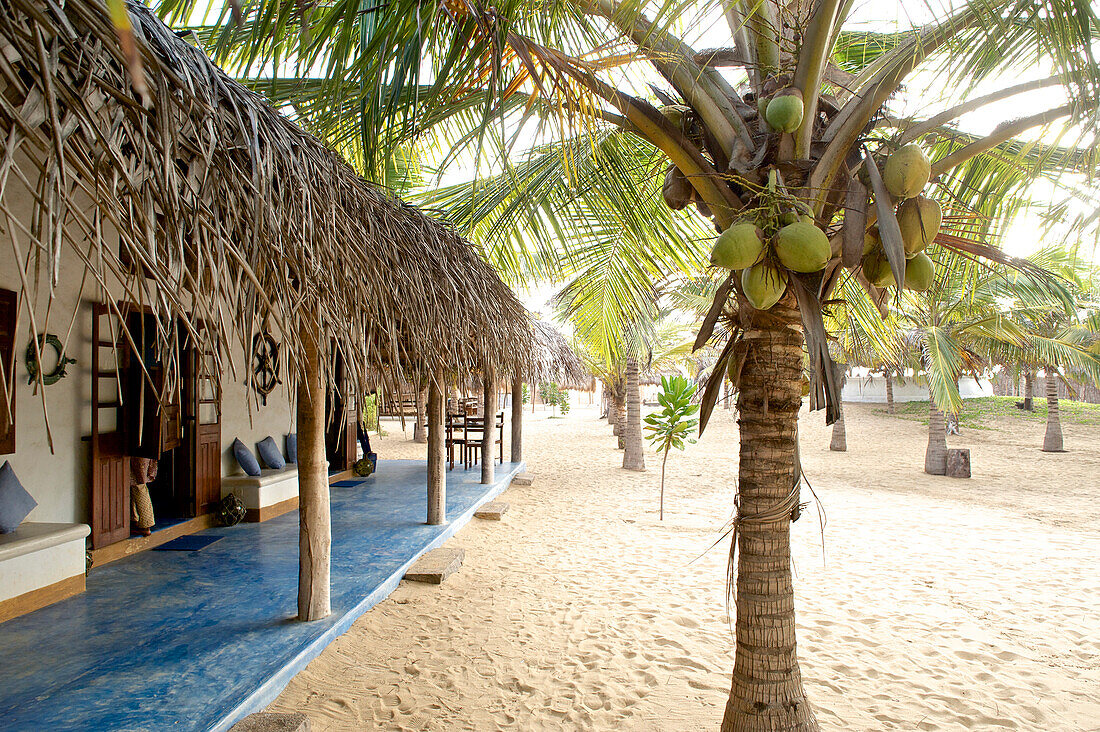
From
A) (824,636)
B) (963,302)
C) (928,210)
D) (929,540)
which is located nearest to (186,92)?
(928,210)

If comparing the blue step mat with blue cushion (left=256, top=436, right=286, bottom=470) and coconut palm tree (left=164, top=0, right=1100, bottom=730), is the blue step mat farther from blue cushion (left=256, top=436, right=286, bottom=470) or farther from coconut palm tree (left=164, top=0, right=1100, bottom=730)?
coconut palm tree (left=164, top=0, right=1100, bottom=730)

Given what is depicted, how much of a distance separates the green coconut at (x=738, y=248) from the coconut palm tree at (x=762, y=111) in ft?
0.35

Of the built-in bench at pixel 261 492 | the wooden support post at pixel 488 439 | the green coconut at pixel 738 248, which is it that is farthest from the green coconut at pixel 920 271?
the wooden support post at pixel 488 439

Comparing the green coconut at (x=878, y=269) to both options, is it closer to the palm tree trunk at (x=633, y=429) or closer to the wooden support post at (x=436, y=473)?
the wooden support post at (x=436, y=473)

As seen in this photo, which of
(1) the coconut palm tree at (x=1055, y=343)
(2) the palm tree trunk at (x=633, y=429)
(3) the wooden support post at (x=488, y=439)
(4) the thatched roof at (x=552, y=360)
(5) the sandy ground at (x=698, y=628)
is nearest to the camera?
(5) the sandy ground at (x=698, y=628)

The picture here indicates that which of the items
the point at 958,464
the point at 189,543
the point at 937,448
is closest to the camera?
the point at 189,543

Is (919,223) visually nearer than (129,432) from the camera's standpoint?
Yes

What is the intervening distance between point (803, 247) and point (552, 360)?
9.97 metres

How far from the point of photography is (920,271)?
1891 mm

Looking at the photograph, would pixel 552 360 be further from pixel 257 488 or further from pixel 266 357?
pixel 266 357

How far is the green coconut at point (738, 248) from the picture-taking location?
1756 mm

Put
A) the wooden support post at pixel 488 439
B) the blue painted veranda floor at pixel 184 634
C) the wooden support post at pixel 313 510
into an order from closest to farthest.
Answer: the blue painted veranda floor at pixel 184 634
the wooden support post at pixel 313 510
the wooden support post at pixel 488 439

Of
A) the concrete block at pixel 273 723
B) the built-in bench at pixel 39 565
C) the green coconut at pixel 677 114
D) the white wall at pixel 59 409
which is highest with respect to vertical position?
the green coconut at pixel 677 114

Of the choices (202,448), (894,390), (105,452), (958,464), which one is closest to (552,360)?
(202,448)
